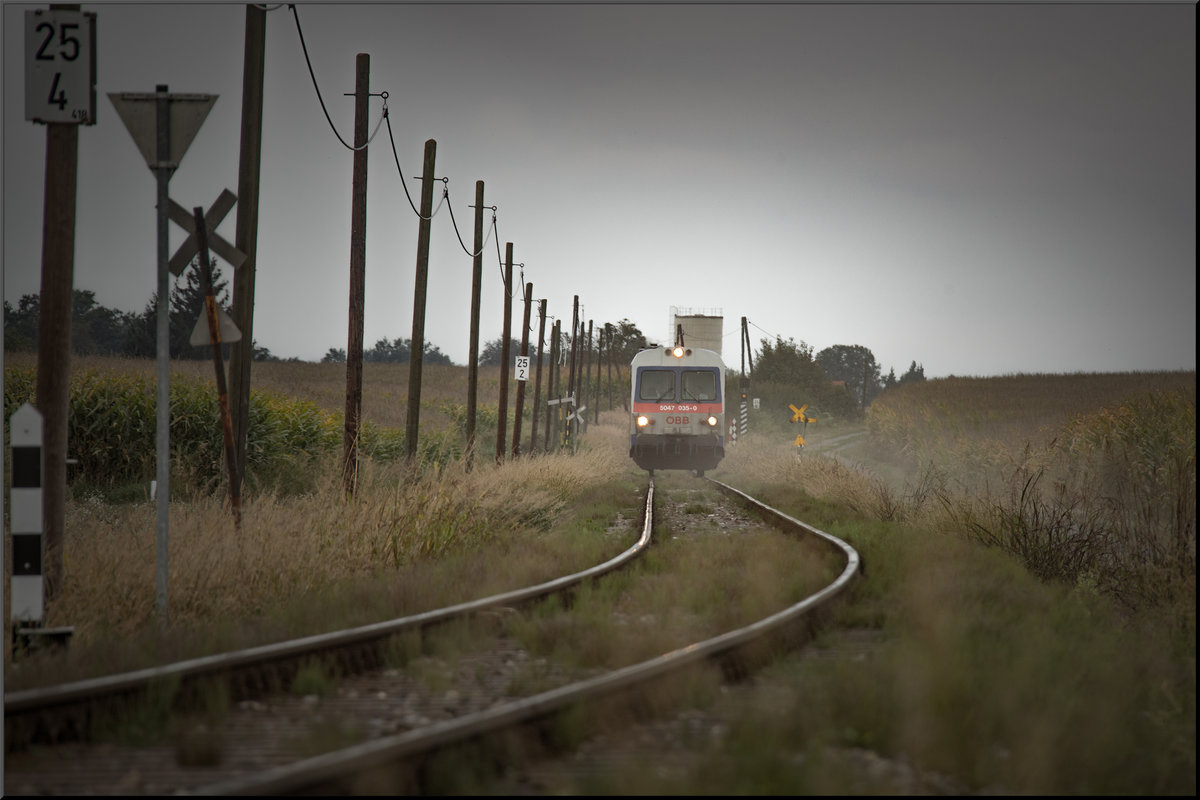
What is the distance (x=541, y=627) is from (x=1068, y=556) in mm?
6260

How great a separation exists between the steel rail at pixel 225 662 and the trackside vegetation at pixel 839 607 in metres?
0.40

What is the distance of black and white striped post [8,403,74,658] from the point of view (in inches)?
195

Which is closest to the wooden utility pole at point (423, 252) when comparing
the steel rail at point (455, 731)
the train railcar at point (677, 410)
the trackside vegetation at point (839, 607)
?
the trackside vegetation at point (839, 607)

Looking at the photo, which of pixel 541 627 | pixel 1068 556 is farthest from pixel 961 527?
pixel 541 627

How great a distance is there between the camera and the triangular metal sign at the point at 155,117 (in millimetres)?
5809

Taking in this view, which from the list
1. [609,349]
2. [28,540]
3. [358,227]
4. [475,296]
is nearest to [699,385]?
[475,296]

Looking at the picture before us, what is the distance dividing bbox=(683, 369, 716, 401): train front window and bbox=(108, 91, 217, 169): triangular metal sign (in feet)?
56.4

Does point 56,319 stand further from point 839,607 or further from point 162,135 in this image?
point 839,607

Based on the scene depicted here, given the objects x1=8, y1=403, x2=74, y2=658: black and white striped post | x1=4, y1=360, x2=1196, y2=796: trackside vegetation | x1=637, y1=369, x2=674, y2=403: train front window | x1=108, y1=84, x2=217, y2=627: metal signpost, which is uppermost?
x1=108, y1=84, x2=217, y2=627: metal signpost

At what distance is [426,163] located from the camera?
631 inches

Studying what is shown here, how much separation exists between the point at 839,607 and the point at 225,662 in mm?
4285

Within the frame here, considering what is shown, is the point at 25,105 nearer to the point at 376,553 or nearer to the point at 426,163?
the point at 376,553

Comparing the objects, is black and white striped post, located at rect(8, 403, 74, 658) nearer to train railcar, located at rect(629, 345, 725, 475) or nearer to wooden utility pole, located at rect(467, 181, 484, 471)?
wooden utility pole, located at rect(467, 181, 484, 471)

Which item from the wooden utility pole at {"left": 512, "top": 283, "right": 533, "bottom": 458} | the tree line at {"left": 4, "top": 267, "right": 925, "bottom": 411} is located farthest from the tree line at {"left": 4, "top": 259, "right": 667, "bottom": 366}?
the wooden utility pole at {"left": 512, "top": 283, "right": 533, "bottom": 458}
